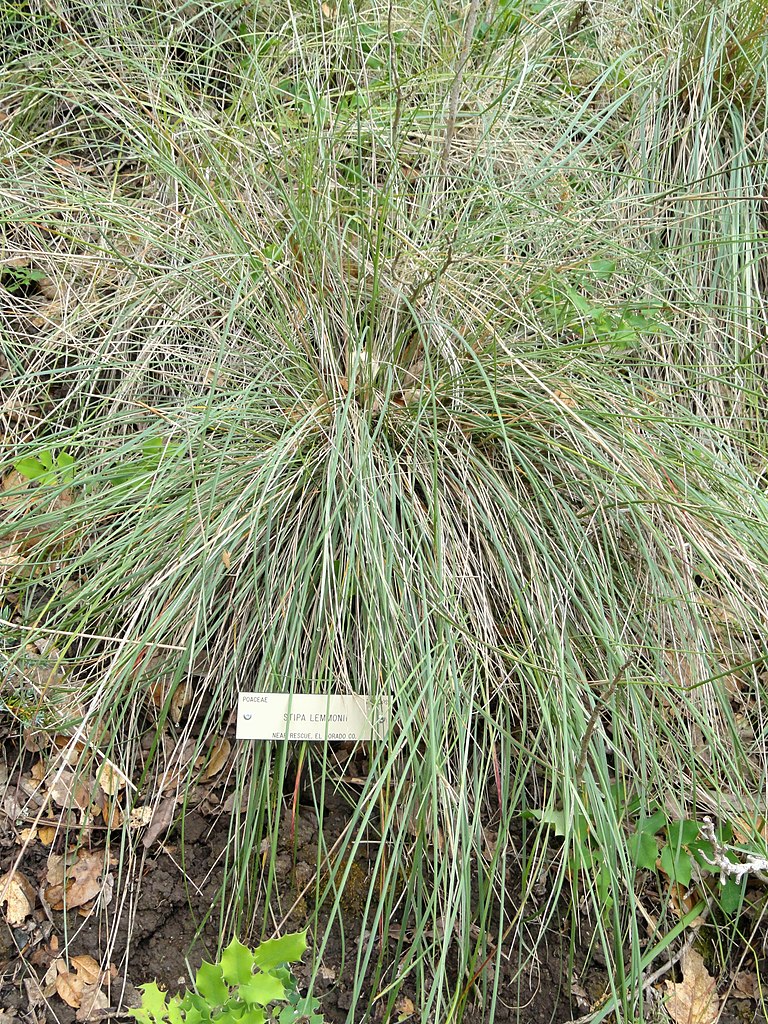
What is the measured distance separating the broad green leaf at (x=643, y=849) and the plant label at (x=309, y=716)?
0.51m

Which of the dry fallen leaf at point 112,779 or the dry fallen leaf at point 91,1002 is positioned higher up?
the dry fallen leaf at point 112,779

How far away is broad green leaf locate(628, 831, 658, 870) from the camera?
5.36ft

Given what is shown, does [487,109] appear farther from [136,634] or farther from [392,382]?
[136,634]

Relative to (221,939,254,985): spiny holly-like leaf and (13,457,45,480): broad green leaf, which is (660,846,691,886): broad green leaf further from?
(13,457,45,480): broad green leaf

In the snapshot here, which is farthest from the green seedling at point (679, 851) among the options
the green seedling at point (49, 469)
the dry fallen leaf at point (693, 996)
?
the green seedling at point (49, 469)

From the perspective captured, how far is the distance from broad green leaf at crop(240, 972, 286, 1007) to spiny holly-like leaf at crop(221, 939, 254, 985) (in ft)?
0.04

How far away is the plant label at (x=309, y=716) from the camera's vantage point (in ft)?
5.24

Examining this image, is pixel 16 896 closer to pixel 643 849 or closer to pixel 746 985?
pixel 643 849

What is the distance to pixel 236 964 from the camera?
1.23 meters

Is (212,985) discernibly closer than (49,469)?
Yes

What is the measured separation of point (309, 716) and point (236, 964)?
1.54 ft

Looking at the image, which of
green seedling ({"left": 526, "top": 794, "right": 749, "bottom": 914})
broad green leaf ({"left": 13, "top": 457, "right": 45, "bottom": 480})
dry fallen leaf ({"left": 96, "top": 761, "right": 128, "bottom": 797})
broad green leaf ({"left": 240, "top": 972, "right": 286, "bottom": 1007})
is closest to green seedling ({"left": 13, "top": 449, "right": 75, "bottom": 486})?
broad green leaf ({"left": 13, "top": 457, "right": 45, "bottom": 480})

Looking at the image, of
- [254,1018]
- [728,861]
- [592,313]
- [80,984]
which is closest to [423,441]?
[592,313]

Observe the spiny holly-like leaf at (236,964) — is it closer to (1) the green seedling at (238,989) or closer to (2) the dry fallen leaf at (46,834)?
(1) the green seedling at (238,989)
